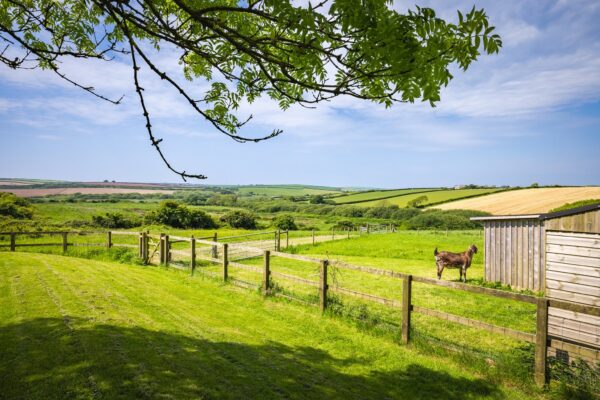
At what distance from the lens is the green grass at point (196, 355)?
4.46m

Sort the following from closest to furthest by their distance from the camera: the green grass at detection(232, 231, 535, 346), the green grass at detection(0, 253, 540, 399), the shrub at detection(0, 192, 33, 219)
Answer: the green grass at detection(0, 253, 540, 399) → the green grass at detection(232, 231, 535, 346) → the shrub at detection(0, 192, 33, 219)

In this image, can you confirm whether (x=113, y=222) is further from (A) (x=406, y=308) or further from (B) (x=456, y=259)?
(A) (x=406, y=308)

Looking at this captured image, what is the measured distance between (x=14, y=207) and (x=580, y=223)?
184ft

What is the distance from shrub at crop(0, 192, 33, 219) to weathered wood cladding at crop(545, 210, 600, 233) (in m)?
54.2

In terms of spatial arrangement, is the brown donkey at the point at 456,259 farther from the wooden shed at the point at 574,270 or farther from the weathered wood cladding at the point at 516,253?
the wooden shed at the point at 574,270

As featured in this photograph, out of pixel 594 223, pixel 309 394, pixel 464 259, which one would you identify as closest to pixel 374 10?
pixel 309 394

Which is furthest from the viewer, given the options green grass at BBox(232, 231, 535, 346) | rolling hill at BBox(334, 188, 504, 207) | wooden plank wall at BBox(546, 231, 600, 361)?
rolling hill at BBox(334, 188, 504, 207)

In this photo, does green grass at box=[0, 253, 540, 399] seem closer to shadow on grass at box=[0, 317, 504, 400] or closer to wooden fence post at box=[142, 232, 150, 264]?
shadow on grass at box=[0, 317, 504, 400]

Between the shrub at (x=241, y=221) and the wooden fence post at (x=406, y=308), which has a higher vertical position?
the wooden fence post at (x=406, y=308)

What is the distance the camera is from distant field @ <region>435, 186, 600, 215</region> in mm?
43287

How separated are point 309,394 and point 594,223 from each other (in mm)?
7837

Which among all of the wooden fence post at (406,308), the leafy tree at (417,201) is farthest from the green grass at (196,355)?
the leafy tree at (417,201)

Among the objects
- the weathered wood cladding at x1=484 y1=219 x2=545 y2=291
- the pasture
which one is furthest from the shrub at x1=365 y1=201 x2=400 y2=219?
the weathered wood cladding at x1=484 y1=219 x2=545 y2=291

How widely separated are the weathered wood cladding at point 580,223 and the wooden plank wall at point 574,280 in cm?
49
